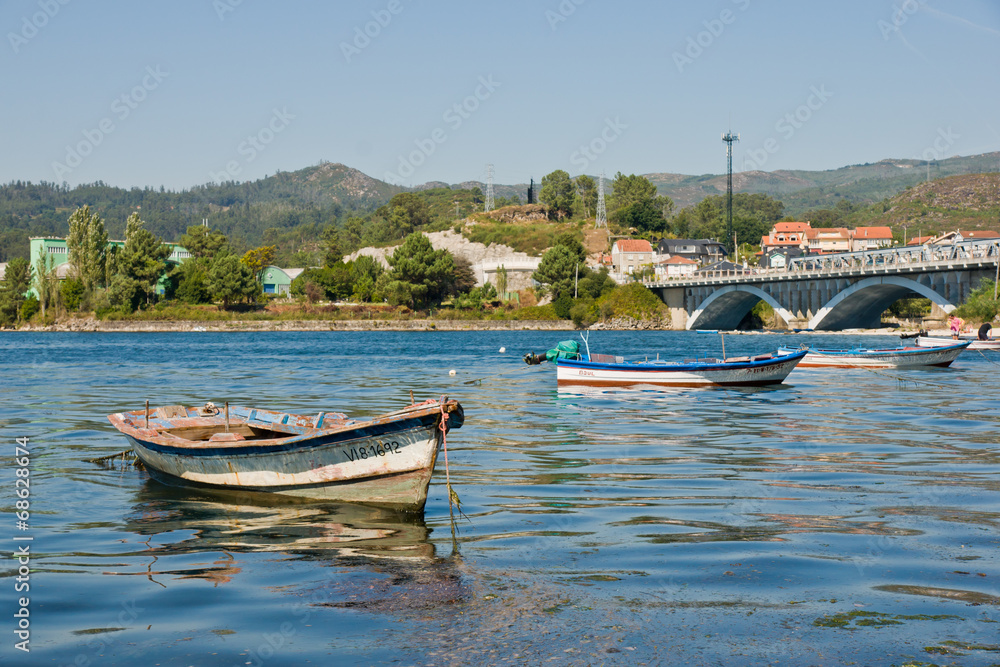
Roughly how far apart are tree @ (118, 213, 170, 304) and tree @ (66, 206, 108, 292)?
3487 millimetres

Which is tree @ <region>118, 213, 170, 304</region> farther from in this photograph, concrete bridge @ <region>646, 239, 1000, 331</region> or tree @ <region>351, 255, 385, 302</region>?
concrete bridge @ <region>646, 239, 1000, 331</region>

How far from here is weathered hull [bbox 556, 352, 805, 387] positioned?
38.8 meters

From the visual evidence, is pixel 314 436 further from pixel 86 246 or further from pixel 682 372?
pixel 86 246

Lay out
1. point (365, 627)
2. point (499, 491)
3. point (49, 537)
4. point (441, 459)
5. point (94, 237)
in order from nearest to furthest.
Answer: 1. point (365, 627)
2. point (49, 537)
3. point (499, 491)
4. point (441, 459)
5. point (94, 237)

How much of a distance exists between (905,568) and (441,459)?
10.7 meters

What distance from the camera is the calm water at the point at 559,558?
8.38m

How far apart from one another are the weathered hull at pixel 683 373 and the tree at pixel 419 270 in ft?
345

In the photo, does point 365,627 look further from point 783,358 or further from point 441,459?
point 783,358

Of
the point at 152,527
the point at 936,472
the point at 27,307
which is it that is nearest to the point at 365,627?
the point at 152,527

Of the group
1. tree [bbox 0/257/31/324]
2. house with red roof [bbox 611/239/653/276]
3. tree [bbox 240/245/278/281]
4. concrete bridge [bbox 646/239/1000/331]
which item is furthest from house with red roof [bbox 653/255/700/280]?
tree [bbox 0/257/31/324]

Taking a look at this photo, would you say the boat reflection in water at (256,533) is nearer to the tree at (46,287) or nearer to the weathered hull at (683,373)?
the weathered hull at (683,373)

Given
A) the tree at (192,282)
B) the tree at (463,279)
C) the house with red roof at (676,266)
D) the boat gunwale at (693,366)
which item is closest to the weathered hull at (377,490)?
the boat gunwale at (693,366)

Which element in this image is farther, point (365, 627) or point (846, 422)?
point (846, 422)

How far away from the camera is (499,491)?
16.0m
